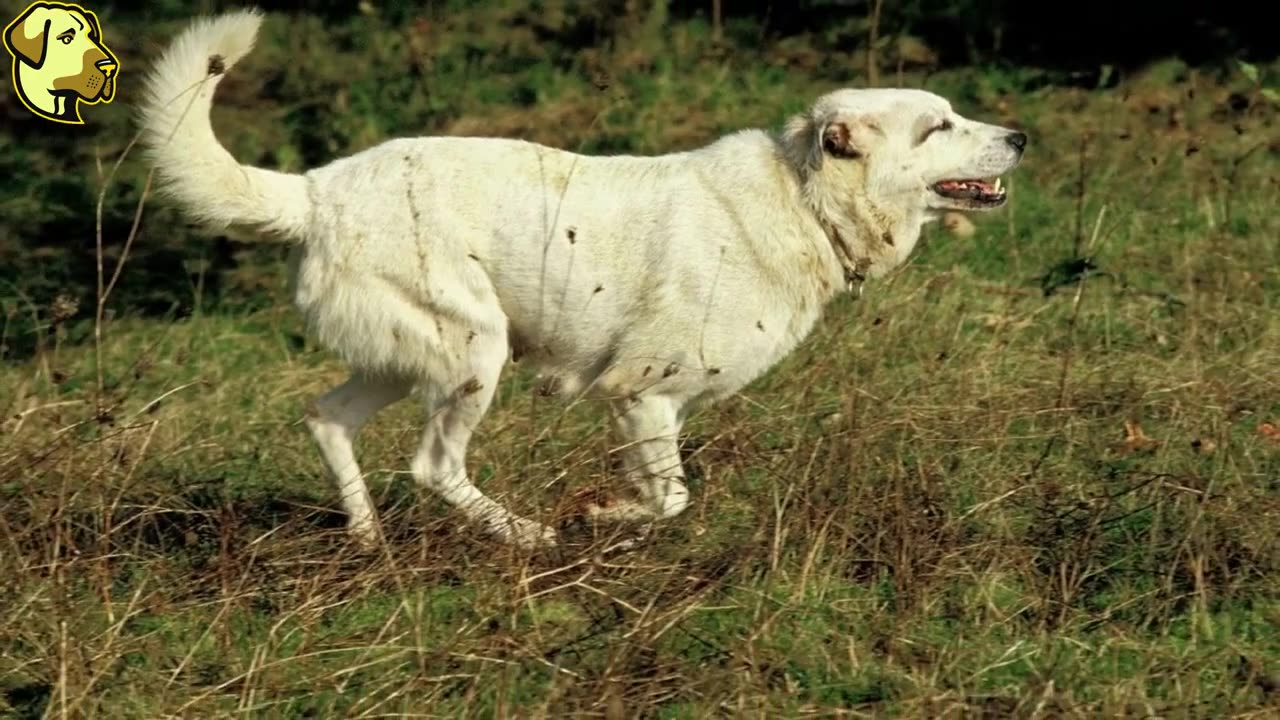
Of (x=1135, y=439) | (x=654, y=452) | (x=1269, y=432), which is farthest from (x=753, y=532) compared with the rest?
(x=1269, y=432)

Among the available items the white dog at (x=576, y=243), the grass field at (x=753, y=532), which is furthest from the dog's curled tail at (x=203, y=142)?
the grass field at (x=753, y=532)

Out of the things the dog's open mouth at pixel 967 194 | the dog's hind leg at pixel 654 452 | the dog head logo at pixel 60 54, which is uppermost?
the dog head logo at pixel 60 54

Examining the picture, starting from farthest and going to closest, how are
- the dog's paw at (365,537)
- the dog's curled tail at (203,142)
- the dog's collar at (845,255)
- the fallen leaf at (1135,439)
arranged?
1. the fallen leaf at (1135,439)
2. the dog's collar at (845,255)
3. the dog's curled tail at (203,142)
4. the dog's paw at (365,537)

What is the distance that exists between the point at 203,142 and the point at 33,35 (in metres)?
2.71

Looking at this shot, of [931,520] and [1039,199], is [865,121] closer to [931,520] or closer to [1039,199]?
[931,520]

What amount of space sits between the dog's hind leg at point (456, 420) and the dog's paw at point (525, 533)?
0.38 m

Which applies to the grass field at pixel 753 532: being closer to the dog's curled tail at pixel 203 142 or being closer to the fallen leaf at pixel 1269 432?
the fallen leaf at pixel 1269 432

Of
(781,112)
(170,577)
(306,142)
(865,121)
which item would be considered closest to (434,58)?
(306,142)

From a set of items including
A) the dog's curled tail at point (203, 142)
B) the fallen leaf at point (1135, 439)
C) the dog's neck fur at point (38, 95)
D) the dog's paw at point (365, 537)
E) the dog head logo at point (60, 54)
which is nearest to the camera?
the dog's paw at point (365, 537)

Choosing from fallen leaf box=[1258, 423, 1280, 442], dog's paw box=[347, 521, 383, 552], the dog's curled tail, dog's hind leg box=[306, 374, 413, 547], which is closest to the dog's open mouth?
fallen leaf box=[1258, 423, 1280, 442]

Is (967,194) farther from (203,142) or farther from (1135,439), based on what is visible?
(203,142)

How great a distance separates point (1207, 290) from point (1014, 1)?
3.81 metres

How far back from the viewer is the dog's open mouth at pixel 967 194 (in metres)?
6.16

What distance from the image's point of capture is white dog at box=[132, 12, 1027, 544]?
18.5ft
